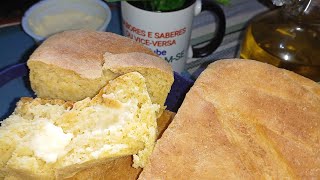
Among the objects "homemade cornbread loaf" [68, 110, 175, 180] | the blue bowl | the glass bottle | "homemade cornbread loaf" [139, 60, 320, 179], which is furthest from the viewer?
the glass bottle

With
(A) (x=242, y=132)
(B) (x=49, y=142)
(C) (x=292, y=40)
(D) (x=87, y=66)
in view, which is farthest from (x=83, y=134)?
(C) (x=292, y=40)

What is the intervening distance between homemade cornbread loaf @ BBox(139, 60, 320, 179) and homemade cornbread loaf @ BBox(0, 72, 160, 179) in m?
0.06

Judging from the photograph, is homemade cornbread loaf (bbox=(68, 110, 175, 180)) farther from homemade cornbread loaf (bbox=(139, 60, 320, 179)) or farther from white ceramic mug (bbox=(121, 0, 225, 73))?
white ceramic mug (bbox=(121, 0, 225, 73))

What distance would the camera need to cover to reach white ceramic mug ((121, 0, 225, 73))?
120 cm

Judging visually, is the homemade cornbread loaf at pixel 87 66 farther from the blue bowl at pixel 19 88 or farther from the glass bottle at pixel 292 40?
the glass bottle at pixel 292 40

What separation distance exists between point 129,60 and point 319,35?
0.67 m

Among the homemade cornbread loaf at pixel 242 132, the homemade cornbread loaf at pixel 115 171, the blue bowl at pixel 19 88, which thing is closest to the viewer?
the homemade cornbread loaf at pixel 242 132

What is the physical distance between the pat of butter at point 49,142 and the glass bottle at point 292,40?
0.69 meters

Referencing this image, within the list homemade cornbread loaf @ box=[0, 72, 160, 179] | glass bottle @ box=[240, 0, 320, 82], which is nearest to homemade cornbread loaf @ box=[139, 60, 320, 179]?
homemade cornbread loaf @ box=[0, 72, 160, 179]

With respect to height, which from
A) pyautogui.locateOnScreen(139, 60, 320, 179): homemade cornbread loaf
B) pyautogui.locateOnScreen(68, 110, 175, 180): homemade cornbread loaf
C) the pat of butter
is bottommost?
pyautogui.locateOnScreen(68, 110, 175, 180): homemade cornbread loaf

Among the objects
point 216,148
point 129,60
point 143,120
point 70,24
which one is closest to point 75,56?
point 129,60

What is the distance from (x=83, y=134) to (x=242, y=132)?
280 millimetres

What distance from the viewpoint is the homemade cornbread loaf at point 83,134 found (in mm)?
711

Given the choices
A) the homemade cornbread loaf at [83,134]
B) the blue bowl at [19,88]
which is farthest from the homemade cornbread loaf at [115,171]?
the blue bowl at [19,88]
